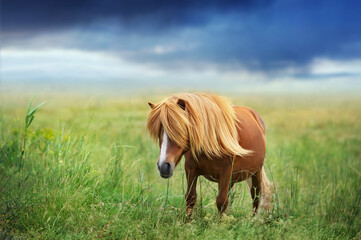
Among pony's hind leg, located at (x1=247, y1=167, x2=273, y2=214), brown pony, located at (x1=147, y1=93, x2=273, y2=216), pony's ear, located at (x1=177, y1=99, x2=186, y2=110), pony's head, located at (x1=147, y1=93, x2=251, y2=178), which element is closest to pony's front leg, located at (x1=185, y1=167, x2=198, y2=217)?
brown pony, located at (x1=147, y1=93, x2=273, y2=216)

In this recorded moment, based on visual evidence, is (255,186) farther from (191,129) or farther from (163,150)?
(163,150)

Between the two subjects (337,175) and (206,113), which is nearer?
(206,113)

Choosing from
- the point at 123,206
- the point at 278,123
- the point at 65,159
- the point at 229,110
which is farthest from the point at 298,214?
the point at 278,123

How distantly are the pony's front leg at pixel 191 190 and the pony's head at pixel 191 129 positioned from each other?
0.24 metres

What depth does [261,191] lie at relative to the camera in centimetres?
423

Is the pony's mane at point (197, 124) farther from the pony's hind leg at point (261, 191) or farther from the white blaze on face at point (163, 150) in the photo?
the pony's hind leg at point (261, 191)

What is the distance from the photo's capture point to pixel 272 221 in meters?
3.87

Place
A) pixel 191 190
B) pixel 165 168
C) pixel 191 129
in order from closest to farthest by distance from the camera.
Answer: pixel 165 168 < pixel 191 129 < pixel 191 190

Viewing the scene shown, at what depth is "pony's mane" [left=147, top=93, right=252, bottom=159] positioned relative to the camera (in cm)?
320

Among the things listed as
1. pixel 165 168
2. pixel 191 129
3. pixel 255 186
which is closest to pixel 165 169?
pixel 165 168

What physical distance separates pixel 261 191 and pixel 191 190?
3.40ft

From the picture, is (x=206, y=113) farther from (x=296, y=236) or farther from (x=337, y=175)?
(x=337, y=175)

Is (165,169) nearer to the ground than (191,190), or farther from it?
farther from it

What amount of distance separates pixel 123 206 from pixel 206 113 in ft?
4.81
